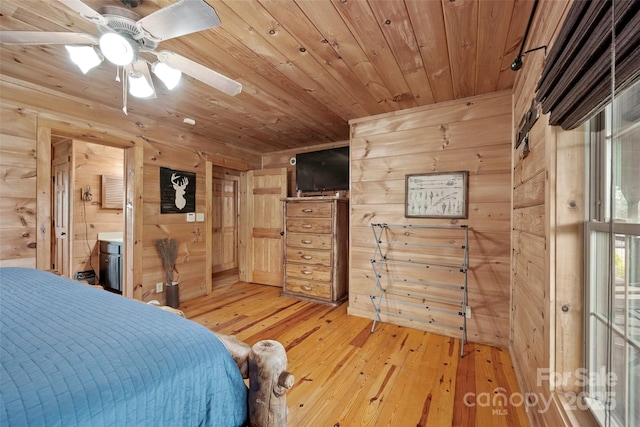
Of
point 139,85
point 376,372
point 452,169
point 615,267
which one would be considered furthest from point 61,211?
point 615,267

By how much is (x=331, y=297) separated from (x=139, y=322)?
2.54 metres

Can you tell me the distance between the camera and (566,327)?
1062 mm

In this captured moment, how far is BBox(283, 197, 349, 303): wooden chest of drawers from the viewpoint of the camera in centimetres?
329

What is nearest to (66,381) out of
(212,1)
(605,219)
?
(212,1)

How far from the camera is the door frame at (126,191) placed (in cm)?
223

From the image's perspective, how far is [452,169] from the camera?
8.07 feet

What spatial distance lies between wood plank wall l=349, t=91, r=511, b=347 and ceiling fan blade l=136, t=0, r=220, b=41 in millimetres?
2057

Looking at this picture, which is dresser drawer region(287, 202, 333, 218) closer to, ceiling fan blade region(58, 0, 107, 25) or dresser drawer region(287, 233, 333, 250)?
dresser drawer region(287, 233, 333, 250)

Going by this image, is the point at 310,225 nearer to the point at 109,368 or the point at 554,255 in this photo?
the point at 554,255

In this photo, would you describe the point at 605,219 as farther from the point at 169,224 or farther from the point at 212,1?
the point at 169,224

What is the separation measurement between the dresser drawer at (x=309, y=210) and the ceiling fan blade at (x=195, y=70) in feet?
6.47

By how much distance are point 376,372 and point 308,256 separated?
69.0 inches

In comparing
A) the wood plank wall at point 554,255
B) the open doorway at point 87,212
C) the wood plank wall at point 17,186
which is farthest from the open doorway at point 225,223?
the wood plank wall at point 554,255

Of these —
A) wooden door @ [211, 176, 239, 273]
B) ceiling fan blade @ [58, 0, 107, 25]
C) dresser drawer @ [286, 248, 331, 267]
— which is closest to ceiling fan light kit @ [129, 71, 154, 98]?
ceiling fan blade @ [58, 0, 107, 25]
